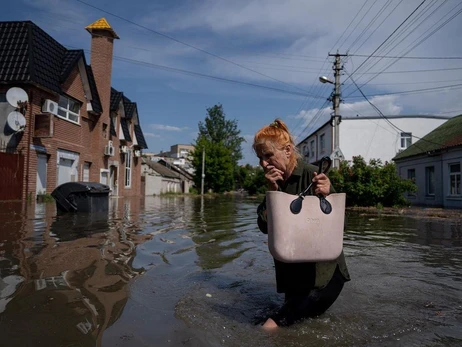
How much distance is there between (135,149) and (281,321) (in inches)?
1238

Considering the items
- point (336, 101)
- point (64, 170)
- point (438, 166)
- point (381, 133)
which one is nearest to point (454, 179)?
point (438, 166)

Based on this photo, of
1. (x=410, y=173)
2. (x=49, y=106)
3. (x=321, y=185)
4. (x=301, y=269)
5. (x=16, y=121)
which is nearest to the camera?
(x=321, y=185)

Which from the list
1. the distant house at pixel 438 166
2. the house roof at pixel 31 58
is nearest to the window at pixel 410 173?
the distant house at pixel 438 166

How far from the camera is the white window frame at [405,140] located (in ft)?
115

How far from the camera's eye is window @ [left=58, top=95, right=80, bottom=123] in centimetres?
1928

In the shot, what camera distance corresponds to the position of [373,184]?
1956cm

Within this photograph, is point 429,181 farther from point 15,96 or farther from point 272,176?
point 272,176

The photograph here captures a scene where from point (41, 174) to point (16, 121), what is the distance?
9.38ft

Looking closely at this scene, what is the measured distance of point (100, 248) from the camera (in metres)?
5.65

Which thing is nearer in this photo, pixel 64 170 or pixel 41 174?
pixel 41 174

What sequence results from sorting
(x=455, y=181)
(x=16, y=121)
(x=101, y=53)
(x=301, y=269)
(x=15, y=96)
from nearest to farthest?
1. (x=301, y=269)
2. (x=16, y=121)
3. (x=15, y=96)
4. (x=455, y=181)
5. (x=101, y=53)

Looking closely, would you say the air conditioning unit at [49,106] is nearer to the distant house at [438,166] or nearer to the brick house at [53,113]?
the brick house at [53,113]

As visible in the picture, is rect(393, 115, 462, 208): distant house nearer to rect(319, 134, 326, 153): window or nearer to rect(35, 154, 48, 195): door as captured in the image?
rect(319, 134, 326, 153): window

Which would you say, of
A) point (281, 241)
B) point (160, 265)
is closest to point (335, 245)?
point (281, 241)
